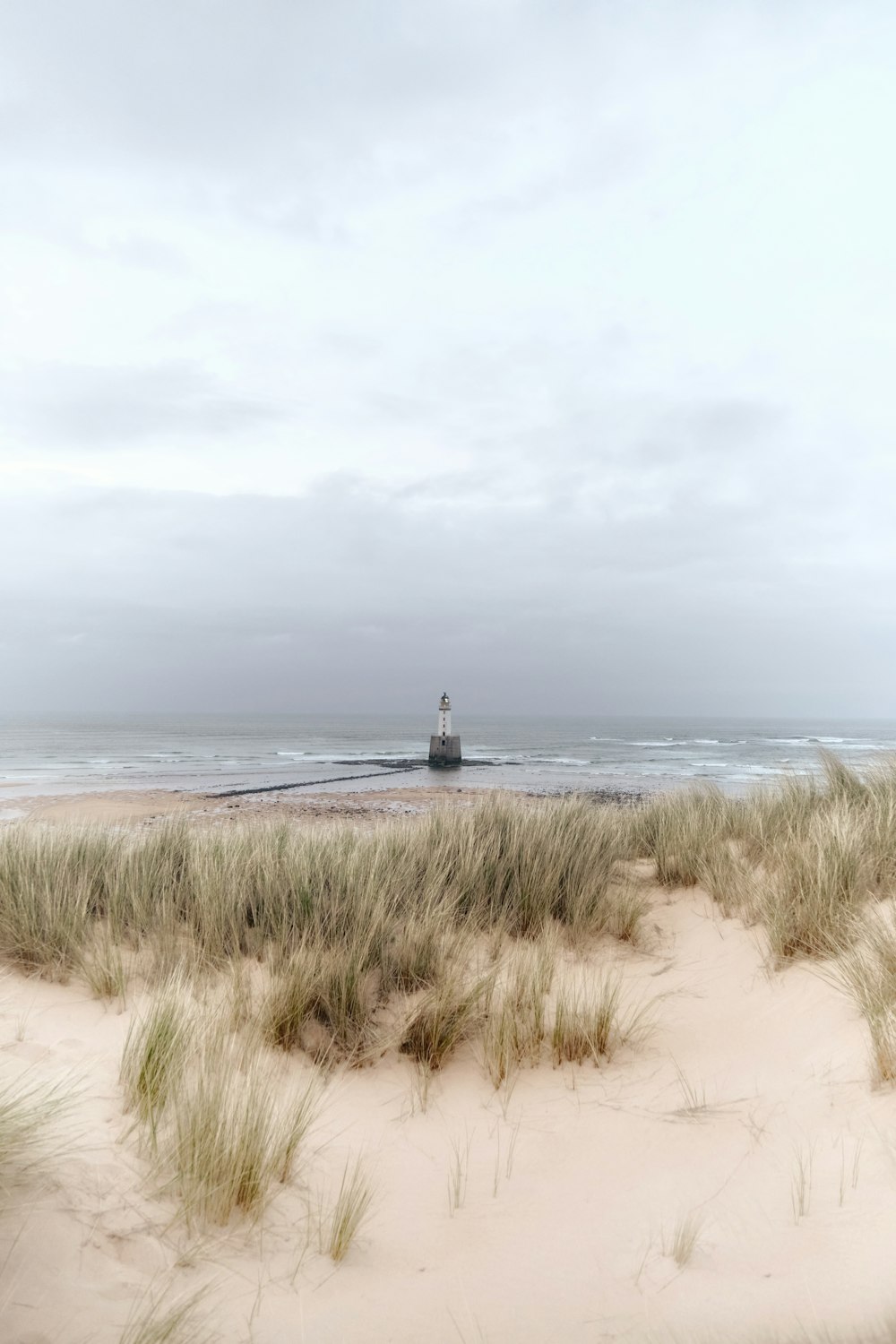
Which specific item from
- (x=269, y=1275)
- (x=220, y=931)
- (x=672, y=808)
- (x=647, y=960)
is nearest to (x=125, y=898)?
(x=220, y=931)

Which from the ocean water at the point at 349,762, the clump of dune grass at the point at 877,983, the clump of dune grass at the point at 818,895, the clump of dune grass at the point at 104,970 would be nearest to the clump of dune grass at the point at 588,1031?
the clump of dune grass at the point at 877,983

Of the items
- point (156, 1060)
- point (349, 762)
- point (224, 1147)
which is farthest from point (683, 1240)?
point (349, 762)

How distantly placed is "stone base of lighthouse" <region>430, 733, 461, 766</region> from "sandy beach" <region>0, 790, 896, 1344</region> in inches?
1635

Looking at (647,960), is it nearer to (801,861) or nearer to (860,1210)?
(801,861)

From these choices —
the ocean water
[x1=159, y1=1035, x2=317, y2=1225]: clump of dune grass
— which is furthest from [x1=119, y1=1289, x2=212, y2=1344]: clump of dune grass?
the ocean water

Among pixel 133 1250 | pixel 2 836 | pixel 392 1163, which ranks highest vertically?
pixel 2 836

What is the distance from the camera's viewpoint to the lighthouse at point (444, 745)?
45.5 metres

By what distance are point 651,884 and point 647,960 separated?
1612mm

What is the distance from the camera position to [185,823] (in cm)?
727

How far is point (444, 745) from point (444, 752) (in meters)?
0.42

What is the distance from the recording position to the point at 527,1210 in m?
2.66

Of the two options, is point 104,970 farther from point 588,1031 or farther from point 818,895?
point 818,895

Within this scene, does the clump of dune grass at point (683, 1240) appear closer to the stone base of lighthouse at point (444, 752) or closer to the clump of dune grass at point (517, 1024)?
the clump of dune grass at point (517, 1024)

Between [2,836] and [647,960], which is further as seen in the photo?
[2,836]
